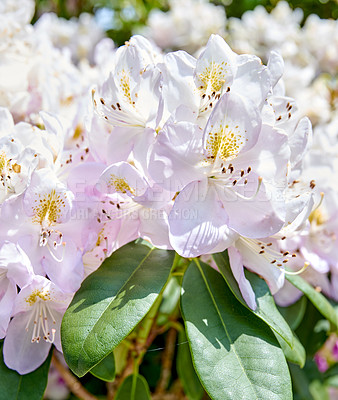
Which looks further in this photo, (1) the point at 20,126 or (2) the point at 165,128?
(1) the point at 20,126

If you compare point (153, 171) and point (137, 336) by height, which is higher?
point (153, 171)

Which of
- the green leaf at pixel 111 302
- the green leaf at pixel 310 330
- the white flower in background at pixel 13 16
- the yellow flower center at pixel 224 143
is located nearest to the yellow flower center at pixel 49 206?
the green leaf at pixel 111 302

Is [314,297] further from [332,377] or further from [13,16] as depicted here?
[13,16]

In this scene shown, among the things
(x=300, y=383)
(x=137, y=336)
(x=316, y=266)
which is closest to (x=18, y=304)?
(x=137, y=336)

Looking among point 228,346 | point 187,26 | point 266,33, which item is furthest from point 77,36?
point 228,346

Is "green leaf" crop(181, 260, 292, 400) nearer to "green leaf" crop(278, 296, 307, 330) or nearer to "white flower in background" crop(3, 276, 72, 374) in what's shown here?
"white flower in background" crop(3, 276, 72, 374)

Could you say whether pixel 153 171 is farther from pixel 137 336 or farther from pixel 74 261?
pixel 137 336

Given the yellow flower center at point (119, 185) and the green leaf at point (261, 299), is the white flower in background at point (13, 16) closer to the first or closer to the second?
the yellow flower center at point (119, 185)
